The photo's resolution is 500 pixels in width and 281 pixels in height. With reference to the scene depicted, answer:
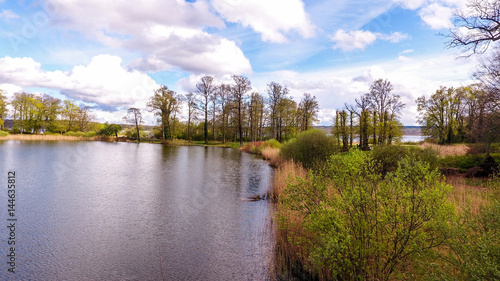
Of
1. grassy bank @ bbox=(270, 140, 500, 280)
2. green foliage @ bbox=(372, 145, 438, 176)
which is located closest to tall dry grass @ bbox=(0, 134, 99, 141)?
green foliage @ bbox=(372, 145, 438, 176)

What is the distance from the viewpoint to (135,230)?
732 centimetres

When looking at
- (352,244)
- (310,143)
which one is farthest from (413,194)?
(310,143)

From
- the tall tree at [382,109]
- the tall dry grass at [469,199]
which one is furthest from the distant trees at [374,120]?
the tall dry grass at [469,199]

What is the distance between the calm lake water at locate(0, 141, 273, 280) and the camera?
5301mm

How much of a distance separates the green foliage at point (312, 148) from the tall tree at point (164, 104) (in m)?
34.7

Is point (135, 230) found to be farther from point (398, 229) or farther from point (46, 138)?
point (46, 138)

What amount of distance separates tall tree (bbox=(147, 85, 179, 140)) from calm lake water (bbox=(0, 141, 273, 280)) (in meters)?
33.3

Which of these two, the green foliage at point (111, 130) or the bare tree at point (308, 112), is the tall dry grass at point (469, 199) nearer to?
the bare tree at point (308, 112)

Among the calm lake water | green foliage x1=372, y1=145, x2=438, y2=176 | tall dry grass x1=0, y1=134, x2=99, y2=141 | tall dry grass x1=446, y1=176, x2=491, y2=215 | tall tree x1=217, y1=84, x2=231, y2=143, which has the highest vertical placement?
tall tree x1=217, y1=84, x2=231, y2=143

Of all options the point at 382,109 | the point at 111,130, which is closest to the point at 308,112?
the point at 382,109

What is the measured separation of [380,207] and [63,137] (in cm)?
5375

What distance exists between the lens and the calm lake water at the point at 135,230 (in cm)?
530

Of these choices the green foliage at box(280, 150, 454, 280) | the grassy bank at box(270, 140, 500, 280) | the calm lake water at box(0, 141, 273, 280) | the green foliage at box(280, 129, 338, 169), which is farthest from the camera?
the green foliage at box(280, 129, 338, 169)

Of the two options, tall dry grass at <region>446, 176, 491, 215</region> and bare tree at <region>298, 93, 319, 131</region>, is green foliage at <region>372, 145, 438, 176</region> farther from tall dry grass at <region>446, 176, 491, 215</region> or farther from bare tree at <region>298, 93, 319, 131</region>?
bare tree at <region>298, 93, 319, 131</region>
